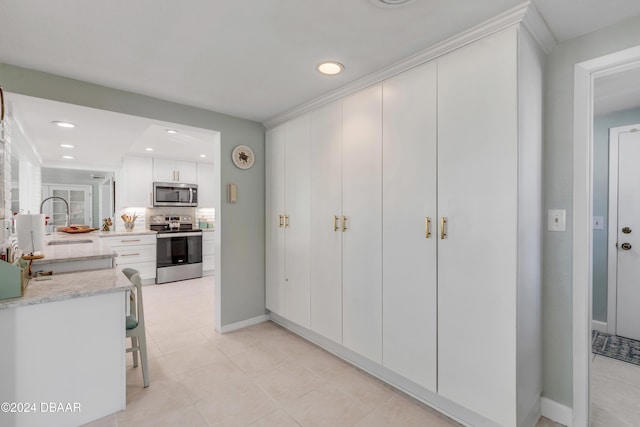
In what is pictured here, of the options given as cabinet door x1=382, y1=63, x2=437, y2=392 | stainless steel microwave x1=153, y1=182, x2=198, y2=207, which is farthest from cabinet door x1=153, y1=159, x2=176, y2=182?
cabinet door x1=382, y1=63, x2=437, y2=392

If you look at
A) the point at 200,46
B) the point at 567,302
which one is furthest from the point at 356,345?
the point at 200,46

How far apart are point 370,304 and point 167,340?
213 centimetres

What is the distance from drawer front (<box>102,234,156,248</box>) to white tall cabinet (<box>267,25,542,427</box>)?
13.2 ft

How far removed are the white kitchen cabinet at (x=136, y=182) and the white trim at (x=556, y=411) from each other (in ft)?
19.6

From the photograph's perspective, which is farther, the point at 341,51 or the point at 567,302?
the point at 341,51

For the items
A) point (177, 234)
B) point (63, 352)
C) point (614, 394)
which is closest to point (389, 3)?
point (63, 352)

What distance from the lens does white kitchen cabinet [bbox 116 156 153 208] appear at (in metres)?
5.27

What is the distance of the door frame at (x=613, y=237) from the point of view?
9.88ft

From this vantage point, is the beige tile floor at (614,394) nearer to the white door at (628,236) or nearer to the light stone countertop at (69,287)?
the white door at (628,236)

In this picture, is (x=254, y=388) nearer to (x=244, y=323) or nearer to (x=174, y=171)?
(x=244, y=323)

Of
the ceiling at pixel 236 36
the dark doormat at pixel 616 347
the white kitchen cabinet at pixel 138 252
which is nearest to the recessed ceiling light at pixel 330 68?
the ceiling at pixel 236 36

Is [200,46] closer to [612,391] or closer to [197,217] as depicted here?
[612,391]

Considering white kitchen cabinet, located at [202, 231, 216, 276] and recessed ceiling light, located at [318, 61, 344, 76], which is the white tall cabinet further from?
white kitchen cabinet, located at [202, 231, 216, 276]

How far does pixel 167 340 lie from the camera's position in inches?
118
